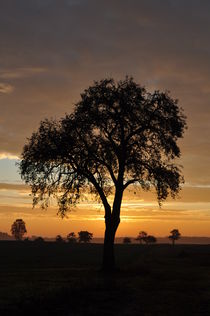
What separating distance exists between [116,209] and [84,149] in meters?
6.28

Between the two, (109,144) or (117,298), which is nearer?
(117,298)

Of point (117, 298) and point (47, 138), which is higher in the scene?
point (47, 138)

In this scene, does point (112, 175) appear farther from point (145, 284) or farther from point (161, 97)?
point (145, 284)

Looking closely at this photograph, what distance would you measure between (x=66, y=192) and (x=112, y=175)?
15.5ft

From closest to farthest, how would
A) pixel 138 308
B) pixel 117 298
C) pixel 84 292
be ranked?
pixel 138 308 → pixel 117 298 → pixel 84 292

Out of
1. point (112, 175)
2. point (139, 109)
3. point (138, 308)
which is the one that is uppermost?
point (139, 109)

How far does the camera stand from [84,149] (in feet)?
129

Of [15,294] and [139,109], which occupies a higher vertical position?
[139,109]

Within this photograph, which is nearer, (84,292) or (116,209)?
(84,292)

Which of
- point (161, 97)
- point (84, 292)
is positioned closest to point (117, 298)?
point (84, 292)

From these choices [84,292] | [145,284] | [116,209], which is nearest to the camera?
[84,292]

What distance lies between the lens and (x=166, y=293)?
2342cm

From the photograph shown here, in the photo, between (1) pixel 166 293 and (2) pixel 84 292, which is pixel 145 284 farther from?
(2) pixel 84 292

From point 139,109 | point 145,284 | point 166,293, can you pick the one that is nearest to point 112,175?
point 139,109
